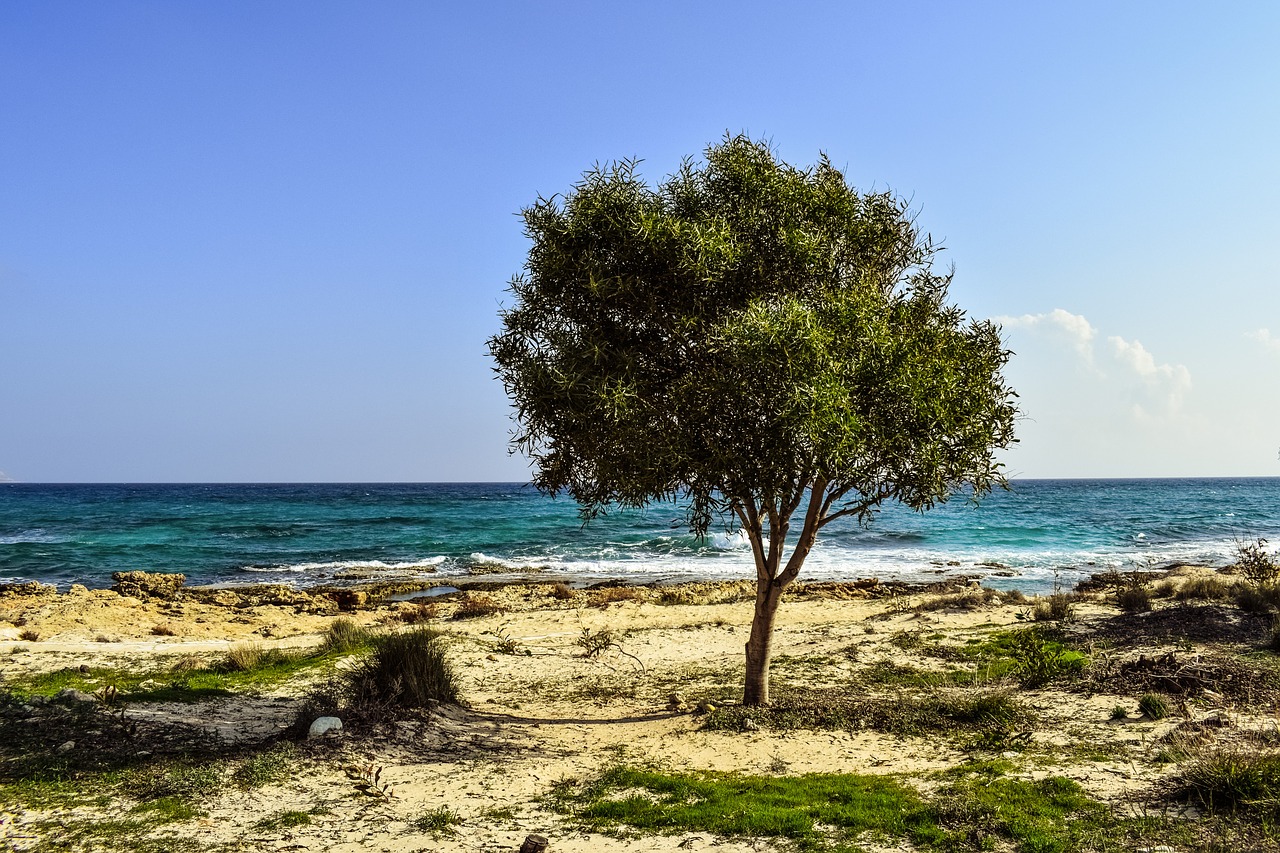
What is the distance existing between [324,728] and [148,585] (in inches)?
1041

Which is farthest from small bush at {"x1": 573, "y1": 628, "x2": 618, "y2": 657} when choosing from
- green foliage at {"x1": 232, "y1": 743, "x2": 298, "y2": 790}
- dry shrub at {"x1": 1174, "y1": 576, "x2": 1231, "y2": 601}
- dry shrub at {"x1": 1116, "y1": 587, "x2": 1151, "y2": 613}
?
dry shrub at {"x1": 1174, "y1": 576, "x2": 1231, "y2": 601}

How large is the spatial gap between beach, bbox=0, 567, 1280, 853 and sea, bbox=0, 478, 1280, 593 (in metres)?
9.42

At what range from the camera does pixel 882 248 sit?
11953 millimetres

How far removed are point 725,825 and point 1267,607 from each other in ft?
49.0

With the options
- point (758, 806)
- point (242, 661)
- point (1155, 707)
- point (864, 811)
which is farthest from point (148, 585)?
point (1155, 707)

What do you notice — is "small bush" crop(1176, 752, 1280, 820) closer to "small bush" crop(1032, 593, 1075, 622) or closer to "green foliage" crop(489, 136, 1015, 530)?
"green foliage" crop(489, 136, 1015, 530)

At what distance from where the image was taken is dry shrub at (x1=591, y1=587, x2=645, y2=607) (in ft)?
91.5

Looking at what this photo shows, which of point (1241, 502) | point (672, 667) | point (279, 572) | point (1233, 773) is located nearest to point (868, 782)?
point (1233, 773)

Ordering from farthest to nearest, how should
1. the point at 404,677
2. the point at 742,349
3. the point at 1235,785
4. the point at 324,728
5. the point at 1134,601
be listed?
1. the point at 1134,601
2. the point at 404,677
3. the point at 324,728
4. the point at 742,349
5. the point at 1235,785

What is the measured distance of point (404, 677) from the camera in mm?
12367

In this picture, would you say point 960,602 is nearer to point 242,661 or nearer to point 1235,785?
point 1235,785

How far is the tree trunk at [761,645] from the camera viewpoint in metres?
12.4

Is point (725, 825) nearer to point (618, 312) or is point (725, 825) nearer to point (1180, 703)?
point (618, 312)

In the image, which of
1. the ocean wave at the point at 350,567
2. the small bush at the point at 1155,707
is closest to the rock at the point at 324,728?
the small bush at the point at 1155,707
